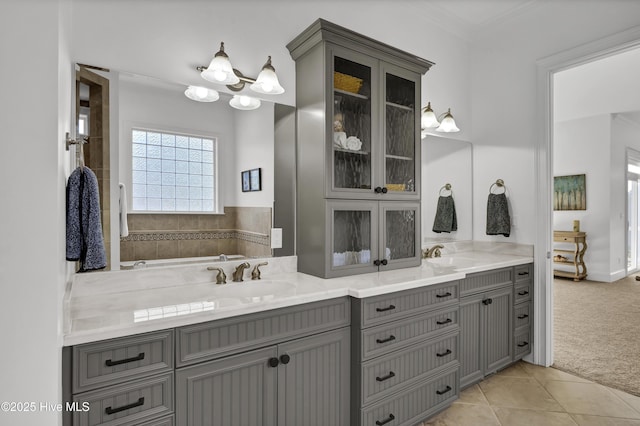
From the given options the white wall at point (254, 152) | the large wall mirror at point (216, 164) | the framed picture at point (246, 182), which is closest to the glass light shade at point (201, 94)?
the large wall mirror at point (216, 164)

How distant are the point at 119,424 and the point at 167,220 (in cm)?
99

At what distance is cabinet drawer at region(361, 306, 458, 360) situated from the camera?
1.79 metres

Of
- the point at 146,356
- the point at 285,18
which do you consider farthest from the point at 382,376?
the point at 285,18

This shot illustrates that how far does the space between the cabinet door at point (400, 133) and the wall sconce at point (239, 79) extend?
0.74 metres

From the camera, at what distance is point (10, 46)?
0.98 m

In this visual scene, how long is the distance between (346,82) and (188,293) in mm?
1538

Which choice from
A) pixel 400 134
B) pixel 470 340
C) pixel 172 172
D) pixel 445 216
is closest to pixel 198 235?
pixel 172 172

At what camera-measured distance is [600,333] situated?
355cm

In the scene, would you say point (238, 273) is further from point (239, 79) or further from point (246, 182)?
point (239, 79)

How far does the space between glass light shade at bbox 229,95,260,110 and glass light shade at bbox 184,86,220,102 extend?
0.10 m

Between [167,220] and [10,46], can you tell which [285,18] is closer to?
[167,220]

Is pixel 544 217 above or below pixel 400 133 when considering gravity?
below

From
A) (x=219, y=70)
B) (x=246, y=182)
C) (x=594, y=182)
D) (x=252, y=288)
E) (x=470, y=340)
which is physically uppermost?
(x=219, y=70)

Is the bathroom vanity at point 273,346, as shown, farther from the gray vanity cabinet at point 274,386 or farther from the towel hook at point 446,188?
the towel hook at point 446,188
